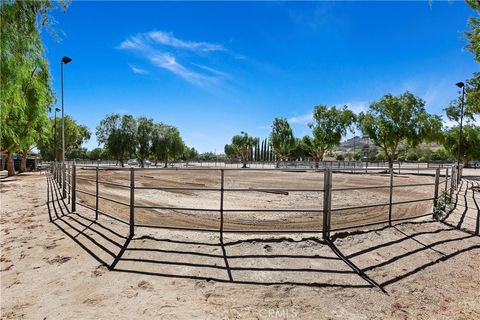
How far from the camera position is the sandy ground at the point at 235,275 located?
3160 millimetres

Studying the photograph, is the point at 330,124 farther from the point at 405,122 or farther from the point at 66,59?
the point at 66,59

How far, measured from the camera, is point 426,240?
5.52 meters

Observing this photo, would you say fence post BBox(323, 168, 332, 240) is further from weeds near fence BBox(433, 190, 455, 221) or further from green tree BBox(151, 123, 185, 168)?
green tree BBox(151, 123, 185, 168)

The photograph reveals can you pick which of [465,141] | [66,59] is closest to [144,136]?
[66,59]

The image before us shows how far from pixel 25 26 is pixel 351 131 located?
148ft

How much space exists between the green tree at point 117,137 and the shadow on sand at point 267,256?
44.6 meters

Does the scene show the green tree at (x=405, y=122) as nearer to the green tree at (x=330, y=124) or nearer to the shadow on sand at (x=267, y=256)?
the green tree at (x=330, y=124)

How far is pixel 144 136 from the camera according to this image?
169 feet

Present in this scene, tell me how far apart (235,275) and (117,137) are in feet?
159

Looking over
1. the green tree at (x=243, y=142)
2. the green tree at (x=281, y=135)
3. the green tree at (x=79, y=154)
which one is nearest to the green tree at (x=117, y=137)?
the green tree at (x=281, y=135)

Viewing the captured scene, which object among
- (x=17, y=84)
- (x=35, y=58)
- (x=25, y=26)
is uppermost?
(x=25, y=26)

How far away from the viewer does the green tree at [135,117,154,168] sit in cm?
5091

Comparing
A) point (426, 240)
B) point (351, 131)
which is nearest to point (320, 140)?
point (351, 131)

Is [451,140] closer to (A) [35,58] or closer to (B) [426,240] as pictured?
(B) [426,240]
